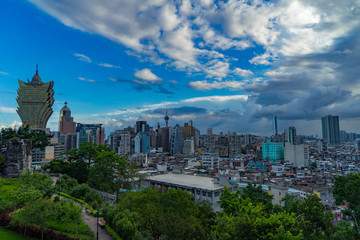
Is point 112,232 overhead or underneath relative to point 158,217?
underneath

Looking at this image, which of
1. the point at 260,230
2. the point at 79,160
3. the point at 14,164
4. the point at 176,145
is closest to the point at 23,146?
the point at 14,164

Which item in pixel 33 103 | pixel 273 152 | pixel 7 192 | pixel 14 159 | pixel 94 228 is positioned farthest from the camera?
pixel 33 103

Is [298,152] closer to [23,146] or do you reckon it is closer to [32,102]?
[23,146]

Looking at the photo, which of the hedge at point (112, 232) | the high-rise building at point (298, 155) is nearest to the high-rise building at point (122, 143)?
the high-rise building at point (298, 155)

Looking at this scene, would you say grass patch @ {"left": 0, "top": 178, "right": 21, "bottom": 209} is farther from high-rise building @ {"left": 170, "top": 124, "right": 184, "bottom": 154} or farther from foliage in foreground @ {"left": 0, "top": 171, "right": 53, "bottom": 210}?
high-rise building @ {"left": 170, "top": 124, "right": 184, "bottom": 154}

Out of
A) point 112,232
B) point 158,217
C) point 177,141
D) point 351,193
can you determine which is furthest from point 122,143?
point 351,193

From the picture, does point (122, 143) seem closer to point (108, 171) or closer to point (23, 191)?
point (108, 171)

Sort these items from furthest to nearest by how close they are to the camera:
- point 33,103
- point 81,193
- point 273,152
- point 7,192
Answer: point 33,103, point 273,152, point 81,193, point 7,192

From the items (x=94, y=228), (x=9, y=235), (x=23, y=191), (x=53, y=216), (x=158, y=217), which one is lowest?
(x=94, y=228)
